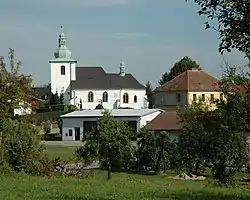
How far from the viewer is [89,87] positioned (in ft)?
484

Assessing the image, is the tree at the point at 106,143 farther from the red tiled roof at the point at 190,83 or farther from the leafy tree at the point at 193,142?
the red tiled roof at the point at 190,83

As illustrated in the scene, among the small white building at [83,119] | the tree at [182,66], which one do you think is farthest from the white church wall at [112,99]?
the small white building at [83,119]

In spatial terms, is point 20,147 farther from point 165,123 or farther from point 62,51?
point 62,51

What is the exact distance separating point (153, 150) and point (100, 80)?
325ft

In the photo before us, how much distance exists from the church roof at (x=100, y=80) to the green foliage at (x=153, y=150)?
95.0m

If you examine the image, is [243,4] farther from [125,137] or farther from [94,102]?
[94,102]

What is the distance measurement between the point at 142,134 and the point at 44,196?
35.4 meters

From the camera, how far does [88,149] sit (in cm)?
4509

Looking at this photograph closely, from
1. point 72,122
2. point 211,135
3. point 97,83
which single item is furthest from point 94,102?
point 211,135

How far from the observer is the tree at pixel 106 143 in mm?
45106

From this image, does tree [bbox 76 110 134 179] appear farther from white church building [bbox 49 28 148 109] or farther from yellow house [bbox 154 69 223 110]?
white church building [bbox 49 28 148 109]

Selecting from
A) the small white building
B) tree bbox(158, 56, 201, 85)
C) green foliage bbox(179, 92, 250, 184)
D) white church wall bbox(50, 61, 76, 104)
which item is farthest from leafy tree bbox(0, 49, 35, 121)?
white church wall bbox(50, 61, 76, 104)

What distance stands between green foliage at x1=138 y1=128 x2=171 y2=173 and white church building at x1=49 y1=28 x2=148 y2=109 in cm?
9437

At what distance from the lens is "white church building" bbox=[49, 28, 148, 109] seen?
5792 inches
